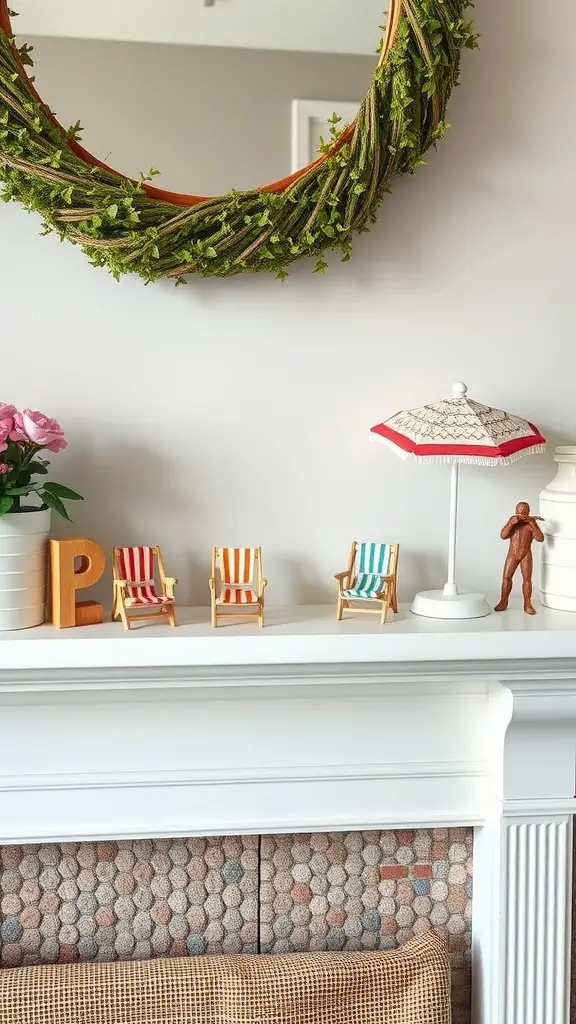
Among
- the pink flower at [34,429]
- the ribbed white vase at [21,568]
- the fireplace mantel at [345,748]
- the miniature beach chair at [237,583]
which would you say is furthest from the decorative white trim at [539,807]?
the pink flower at [34,429]

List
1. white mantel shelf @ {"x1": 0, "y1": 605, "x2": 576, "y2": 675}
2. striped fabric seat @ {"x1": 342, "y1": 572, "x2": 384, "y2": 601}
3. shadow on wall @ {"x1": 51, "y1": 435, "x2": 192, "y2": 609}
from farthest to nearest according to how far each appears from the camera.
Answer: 1. shadow on wall @ {"x1": 51, "y1": 435, "x2": 192, "y2": 609}
2. striped fabric seat @ {"x1": 342, "y1": 572, "x2": 384, "y2": 601}
3. white mantel shelf @ {"x1": 0, "y1": 605, "x2": 576, "y2": 675}

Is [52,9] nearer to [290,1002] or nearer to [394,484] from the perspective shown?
[394,484]

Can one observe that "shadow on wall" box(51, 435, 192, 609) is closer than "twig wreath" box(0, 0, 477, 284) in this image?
No

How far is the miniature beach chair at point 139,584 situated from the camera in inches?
49.6

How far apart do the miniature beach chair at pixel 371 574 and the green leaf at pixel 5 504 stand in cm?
49

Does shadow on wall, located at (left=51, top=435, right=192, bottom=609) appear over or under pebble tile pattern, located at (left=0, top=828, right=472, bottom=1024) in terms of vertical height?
over

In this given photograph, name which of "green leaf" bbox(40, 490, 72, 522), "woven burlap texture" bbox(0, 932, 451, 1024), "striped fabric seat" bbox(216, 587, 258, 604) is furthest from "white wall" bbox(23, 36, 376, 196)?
"woven burlap texture" bbox(0, 932, 451, 1024)

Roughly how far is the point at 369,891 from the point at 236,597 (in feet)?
1.79

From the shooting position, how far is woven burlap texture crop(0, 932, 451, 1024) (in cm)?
125

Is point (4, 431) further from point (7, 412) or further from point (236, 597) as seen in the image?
point (236, 597)

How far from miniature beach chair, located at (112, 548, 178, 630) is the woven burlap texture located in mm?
527

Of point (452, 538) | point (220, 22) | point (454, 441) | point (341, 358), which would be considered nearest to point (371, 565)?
point (452, 538)

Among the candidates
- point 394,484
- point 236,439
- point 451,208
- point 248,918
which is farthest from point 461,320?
point 248,918

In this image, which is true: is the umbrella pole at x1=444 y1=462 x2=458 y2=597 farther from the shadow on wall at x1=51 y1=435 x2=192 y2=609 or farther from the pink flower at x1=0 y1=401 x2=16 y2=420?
the pink flower at x1=0 y1=401 x2=16 y2=420
